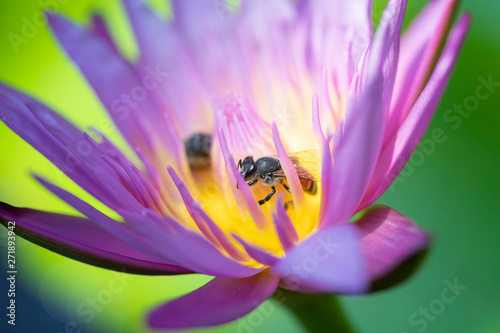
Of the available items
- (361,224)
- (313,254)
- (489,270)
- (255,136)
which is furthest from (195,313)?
(489,270)

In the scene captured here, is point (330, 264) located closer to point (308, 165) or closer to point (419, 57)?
point (308, 165)

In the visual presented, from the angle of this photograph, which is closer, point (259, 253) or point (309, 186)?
point (259, 253)

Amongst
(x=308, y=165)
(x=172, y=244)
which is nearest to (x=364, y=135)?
(x=172, y=244)

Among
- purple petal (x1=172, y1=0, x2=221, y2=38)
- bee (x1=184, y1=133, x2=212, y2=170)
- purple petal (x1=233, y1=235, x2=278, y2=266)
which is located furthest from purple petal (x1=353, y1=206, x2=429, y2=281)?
purple petal (x1=172, y1=0, x2=221, y2=38)

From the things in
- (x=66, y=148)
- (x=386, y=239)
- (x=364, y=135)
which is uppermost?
(x=66, y=148)

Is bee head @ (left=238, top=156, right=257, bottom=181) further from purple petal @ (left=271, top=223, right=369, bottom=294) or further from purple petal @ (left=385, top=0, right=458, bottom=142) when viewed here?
purple petal @ (left=271, top=223, right=369, bottom=294)

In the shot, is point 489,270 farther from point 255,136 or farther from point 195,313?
point 195,313
